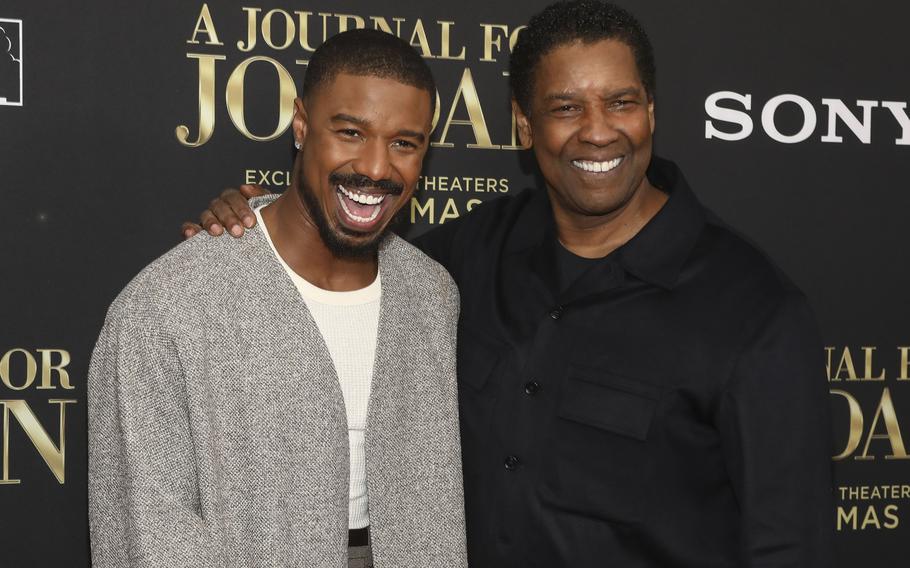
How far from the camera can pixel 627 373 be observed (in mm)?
1845

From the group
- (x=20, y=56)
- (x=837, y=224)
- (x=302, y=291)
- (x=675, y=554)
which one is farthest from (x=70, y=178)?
(x=837, y=224)

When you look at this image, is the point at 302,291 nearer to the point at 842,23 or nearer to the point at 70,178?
the point at 70,178

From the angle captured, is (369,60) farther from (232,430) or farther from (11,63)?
(11,63)

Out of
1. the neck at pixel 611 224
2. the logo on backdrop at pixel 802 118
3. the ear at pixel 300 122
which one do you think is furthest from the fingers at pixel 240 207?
the logo on backdrop at pixel 802 118

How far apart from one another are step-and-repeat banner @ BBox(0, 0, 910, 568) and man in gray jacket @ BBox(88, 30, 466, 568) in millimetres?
605

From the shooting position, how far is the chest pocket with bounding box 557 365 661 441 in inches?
71.3

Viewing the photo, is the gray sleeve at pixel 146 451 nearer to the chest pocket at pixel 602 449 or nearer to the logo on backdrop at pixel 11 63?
the chest pocket at pixel 602 449

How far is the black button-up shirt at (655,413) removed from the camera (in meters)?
1.71

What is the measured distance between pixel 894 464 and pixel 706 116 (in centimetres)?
112

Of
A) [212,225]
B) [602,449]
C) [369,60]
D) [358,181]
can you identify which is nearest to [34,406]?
[212,225]

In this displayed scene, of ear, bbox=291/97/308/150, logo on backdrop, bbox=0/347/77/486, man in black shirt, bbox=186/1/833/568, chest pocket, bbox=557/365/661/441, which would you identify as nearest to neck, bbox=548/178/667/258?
man in black shirt, bbox=186/1/833/568

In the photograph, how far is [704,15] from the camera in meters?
2.65

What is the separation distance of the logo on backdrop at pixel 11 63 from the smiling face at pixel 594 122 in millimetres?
1212

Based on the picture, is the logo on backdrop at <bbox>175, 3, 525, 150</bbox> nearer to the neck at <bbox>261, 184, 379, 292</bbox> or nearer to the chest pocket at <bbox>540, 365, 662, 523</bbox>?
the neck at <bbox>261, 184, 379, 292</bbox>
